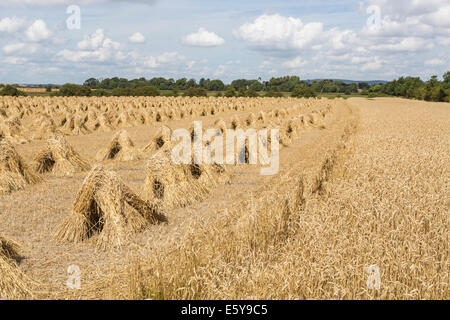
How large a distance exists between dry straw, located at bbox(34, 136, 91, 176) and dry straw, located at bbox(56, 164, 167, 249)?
483 cm

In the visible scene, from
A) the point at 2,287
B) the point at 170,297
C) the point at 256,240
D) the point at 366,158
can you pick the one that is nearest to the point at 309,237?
the point at 256,240

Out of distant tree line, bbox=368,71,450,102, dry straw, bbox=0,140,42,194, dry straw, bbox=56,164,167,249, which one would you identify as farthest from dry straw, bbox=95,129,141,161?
distant tree line, bbox=368,71,450,102

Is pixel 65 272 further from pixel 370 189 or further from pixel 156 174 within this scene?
pixel 370 189

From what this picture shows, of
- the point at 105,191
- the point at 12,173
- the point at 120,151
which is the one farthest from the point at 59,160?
the point at 105,191

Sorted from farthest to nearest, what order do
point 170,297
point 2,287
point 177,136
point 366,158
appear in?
point 177,136, point 366,158, point 2,287, point 170,297

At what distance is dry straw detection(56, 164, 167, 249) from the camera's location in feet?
20.6

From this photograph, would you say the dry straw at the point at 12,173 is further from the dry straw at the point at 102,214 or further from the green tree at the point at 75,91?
the green tree at the point at 75,91

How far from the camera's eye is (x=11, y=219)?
7.19 m

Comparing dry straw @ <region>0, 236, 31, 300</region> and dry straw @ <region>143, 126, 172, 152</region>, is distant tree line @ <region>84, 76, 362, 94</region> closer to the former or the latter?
dry straw @ <region>143, 126, 172, 152</region>

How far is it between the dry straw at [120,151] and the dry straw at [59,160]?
1.57 metres

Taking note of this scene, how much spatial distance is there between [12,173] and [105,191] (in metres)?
4.25

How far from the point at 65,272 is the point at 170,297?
213 cm

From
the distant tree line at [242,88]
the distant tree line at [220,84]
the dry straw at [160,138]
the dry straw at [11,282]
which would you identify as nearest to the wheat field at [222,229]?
the dry straw at [11,282]

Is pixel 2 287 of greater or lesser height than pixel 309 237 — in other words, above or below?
below
